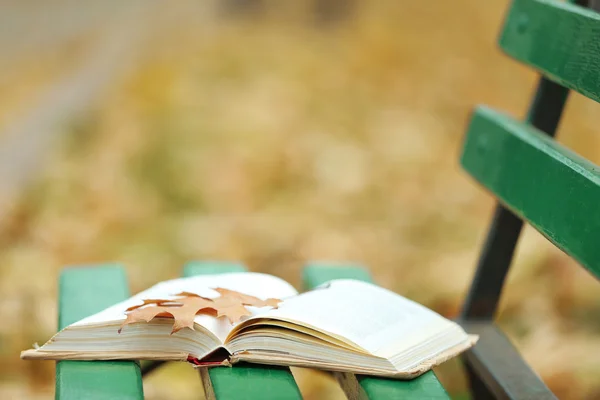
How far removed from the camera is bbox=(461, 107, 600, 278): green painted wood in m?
1.27

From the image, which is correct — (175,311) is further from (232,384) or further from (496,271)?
(496,271)

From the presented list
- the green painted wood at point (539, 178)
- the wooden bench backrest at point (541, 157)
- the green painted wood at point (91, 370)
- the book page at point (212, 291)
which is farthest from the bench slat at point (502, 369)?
the green painted wood at point (91, 370)

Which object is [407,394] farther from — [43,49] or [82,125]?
[43,49]

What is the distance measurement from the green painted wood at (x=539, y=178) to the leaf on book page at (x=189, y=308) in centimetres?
44

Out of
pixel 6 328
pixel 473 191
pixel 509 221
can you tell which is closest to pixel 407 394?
pixel 509 221

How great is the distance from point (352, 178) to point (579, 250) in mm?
2481

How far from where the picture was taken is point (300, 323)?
1209 millimetres

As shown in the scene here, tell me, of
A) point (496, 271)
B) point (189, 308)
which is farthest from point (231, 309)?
point (496, 271)

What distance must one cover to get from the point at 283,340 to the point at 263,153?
2554mm

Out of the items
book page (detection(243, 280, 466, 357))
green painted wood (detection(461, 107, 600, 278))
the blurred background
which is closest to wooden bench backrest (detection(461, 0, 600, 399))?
green painted wood (detection(461, 107, 600, 278))

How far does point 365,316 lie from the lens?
1307mm

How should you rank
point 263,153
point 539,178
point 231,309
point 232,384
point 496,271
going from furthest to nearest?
point 263,153 → point 496,271 → point 539,178 → point 231,309 → point 232,384

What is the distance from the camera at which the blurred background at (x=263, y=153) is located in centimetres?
303

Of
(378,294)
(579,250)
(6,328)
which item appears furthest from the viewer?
(6,328)
